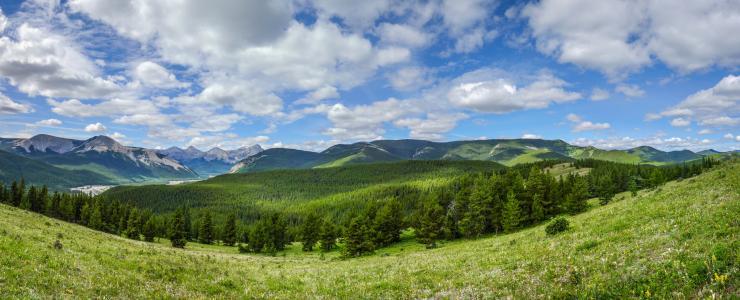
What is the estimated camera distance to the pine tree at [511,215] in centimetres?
6538

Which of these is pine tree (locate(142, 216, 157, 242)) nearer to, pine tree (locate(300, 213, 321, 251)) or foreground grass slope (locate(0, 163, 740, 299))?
pine tree (locate(300, 213, 321, 251))

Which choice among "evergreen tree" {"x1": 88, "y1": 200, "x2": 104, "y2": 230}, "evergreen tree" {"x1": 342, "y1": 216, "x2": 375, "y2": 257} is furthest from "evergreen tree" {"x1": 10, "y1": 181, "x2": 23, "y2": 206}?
"evergreen tree" {"x1": 342, "y1": 216, "x2": 375, "y2": 257}

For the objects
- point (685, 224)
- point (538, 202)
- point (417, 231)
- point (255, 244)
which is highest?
point (685, 224)

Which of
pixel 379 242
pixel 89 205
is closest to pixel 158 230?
pixel 89 205

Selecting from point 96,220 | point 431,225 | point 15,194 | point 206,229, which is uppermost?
point 15,194

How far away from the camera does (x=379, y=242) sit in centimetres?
8062

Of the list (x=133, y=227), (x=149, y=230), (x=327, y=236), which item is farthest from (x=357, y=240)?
(x=133, y=227)

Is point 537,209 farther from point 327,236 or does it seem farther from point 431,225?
point 327,236

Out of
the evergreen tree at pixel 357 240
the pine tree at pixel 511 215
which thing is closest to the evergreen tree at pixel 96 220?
→ the evergreen tree at pixel 357 240

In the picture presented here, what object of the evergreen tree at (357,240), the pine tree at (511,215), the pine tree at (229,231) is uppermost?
the pine tree at (511,215)

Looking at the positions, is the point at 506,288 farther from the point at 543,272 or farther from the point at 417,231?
the point at 417,231

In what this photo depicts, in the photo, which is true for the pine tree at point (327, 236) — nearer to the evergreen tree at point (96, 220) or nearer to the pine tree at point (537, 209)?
the pine tree at point (537, 209)

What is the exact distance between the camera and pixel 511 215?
66.1 meters

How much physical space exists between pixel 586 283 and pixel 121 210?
13316 centimetres
